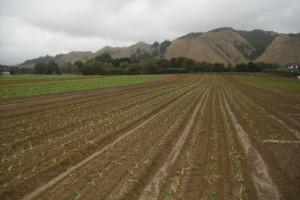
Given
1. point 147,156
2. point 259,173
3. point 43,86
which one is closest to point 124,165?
point 147,156

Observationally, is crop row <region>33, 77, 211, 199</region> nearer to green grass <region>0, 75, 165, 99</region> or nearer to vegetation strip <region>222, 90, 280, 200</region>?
vegetation strip <region>222, 90, 280, 200</region>

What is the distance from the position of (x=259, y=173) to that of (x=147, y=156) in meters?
4.16

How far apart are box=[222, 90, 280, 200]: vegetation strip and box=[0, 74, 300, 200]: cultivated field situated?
3cm

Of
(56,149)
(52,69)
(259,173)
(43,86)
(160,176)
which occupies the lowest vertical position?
(259,173)

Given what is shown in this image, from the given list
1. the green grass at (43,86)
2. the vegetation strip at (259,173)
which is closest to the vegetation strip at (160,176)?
the vegetation strip at (259,173)

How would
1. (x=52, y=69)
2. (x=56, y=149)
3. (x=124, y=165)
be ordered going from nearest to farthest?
(x=124, y=165)
(x=56, y=149)
(x=52, y=69)

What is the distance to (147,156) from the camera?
470 inches

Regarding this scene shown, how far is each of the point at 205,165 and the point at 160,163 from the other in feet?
5.42

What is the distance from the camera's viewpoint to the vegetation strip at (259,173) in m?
8.88

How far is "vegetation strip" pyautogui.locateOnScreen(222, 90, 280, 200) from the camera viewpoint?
8.88 metres

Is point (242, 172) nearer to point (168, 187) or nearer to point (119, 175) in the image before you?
point (168, 187)

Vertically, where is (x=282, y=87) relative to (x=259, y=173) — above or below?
below

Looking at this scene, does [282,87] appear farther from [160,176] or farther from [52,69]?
[52,69]

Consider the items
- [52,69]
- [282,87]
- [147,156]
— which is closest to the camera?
[147,156]
